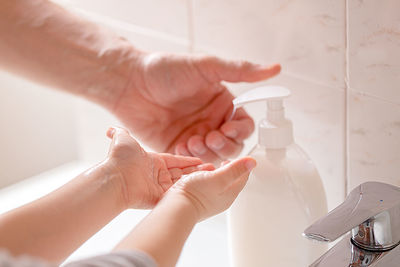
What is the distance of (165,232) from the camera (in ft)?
1.25

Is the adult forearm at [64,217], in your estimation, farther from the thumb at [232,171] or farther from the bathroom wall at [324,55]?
the bathroom wall at [324,55]

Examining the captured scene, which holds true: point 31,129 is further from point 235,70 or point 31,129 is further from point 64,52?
point 235,70

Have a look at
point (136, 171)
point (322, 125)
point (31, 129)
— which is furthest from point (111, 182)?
point (31, 129)

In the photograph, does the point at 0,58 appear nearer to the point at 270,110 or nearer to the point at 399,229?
the point at 270,110

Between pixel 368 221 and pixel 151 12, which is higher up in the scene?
pixel 151 12

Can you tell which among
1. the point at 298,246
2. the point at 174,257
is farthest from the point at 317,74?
the point at 174,257

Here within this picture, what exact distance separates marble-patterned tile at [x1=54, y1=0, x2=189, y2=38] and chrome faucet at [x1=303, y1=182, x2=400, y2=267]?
384 millimetres

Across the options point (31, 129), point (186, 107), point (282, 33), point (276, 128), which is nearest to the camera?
point (276, 128)

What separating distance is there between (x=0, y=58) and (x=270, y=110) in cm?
41

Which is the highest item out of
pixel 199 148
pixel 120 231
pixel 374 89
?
pixel 374 89

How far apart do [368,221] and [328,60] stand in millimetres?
209

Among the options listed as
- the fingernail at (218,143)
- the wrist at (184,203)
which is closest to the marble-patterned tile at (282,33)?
the fingernail at (218,143)

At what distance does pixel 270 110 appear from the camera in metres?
0.51

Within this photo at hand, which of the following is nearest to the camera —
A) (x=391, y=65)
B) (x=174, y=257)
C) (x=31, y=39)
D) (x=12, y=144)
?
(x=174, y=257)
